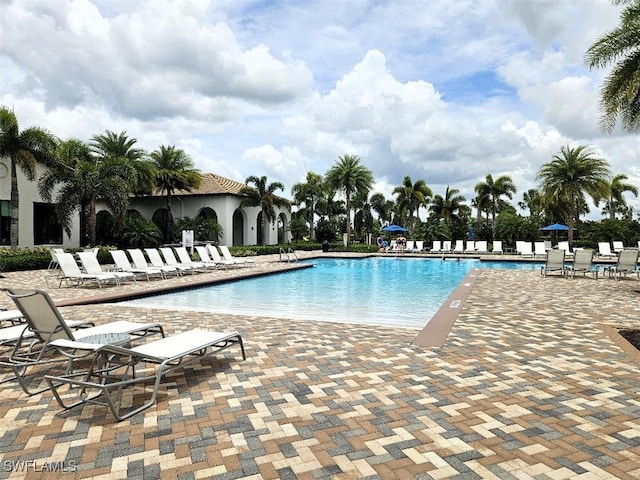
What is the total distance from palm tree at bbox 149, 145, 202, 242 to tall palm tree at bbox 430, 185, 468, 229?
23801 mm

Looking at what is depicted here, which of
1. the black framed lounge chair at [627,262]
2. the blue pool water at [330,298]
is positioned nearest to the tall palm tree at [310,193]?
the blue pool water at [330,298]

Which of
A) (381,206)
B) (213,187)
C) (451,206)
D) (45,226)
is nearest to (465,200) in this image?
(451,206)

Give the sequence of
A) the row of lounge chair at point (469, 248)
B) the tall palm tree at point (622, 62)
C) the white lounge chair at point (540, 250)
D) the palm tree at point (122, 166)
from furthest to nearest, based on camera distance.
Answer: the row of lounge chair at point (469, 248), the white lounge chair at point (540, 250), the palm tree at point (122, 166), the tall palm tree at point (622, 62)

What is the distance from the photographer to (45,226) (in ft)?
79.5

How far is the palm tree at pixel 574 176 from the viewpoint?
29.2 m

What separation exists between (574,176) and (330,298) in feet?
81.2

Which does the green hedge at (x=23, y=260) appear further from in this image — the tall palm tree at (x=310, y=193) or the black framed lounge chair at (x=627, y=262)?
the tall palm tree at (x=310, y=193)

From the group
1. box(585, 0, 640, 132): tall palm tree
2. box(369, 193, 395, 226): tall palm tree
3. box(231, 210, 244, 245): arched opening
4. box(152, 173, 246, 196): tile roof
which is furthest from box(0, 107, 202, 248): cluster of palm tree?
box(369, 193, 395, 226): tall palm tree

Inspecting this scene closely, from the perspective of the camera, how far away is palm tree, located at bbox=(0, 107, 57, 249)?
18781 millimetres

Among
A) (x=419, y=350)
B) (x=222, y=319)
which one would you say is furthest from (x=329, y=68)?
(x=419, y=350)

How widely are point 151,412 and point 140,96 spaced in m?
14.4

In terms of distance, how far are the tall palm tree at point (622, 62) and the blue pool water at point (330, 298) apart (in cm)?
583

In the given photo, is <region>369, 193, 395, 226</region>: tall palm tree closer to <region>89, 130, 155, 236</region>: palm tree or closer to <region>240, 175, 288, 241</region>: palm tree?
<region>240, 175, 288, 241</region>: palm tree

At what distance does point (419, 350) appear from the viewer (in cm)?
544
